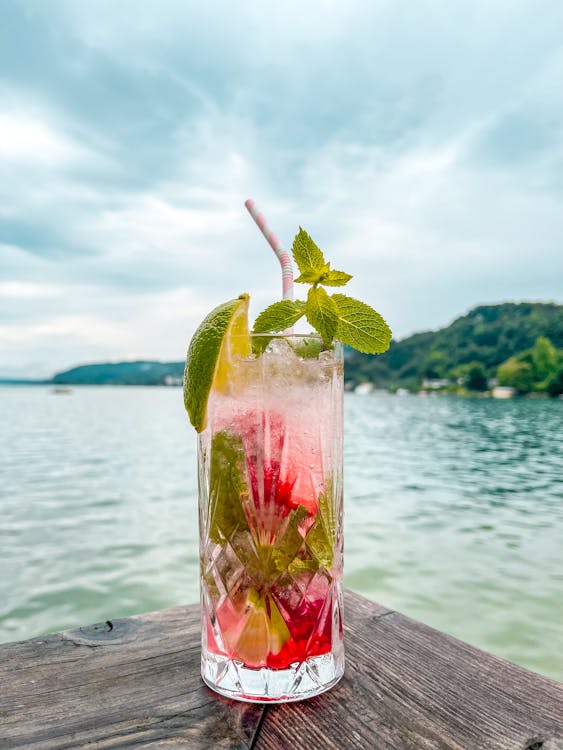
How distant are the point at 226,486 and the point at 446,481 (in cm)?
1351

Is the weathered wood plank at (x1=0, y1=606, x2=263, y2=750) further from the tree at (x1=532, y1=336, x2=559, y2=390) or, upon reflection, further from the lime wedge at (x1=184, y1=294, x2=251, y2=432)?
the tree at (x1=532, y1=336, x2=559, y2=390)

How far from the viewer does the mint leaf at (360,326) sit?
1215 mm

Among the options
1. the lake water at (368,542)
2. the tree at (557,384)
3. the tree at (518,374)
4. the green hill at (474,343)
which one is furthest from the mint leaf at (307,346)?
the tree at (518,374)

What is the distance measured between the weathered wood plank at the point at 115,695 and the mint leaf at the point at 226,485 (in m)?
0.27

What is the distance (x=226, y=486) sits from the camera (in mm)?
1119

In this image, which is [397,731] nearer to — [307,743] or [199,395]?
[307,743]

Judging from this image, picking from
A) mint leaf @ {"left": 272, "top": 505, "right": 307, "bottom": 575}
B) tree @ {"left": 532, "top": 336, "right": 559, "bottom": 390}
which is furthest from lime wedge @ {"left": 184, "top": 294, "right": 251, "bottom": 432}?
tree @ {"left": 532, "top": 336, "right": 559, "bottom": 390}

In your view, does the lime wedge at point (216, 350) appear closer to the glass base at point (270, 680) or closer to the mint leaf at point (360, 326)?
the mint leaf at point (360, 326)

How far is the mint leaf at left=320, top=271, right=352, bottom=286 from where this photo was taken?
4.02ft

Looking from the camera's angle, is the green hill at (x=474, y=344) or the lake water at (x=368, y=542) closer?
the lake water at (x=368, y=542)

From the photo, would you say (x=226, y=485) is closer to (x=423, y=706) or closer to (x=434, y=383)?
(x=423, y=706)

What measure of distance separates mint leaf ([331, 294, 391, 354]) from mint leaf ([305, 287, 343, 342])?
2.2 inches

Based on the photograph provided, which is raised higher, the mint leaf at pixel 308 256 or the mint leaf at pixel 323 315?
the mint leaf at pixel 308 256

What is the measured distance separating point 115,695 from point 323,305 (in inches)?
30.5
